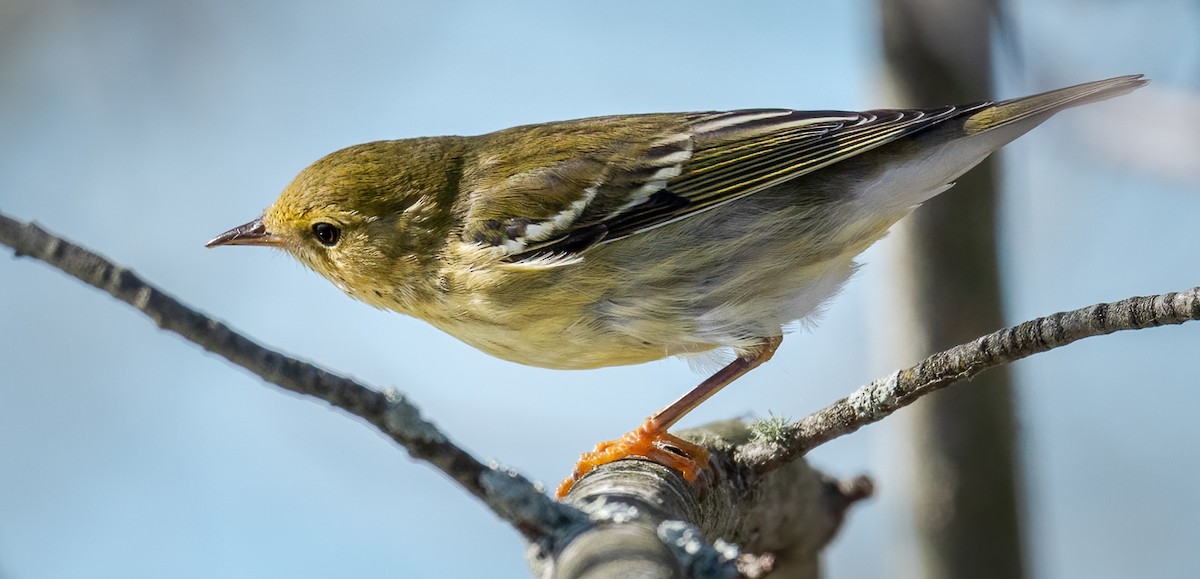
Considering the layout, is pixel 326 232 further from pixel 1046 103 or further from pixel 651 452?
pixel 1046 103

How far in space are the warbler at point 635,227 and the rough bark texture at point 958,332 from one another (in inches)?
10.8

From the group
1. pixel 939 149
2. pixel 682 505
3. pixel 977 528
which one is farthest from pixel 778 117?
pixel 682 505

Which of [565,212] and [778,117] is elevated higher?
[778,117]

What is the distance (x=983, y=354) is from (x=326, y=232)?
108 inches

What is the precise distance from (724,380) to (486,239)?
Answer: 1.07m

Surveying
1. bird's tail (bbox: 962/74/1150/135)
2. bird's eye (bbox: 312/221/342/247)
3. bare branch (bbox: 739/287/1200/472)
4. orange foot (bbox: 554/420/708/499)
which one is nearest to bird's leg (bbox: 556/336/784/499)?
orange foot (bbox: 554/420/708/499)

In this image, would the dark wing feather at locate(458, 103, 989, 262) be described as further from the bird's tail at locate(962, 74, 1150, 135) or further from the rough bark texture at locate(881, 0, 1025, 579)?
the rough bark texture at locate(881, 0, 1025, 579)

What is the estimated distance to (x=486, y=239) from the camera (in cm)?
411

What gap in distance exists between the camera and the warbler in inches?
152

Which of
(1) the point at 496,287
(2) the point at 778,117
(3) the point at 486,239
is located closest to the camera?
(1) the point at 496,287

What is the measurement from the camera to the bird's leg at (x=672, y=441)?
11.1 ft

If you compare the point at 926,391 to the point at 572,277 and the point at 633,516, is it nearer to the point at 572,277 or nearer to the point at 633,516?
the point at 633,516

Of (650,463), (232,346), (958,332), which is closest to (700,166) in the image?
(958,332)

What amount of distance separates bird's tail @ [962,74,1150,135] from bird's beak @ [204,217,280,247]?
2.70 metres
